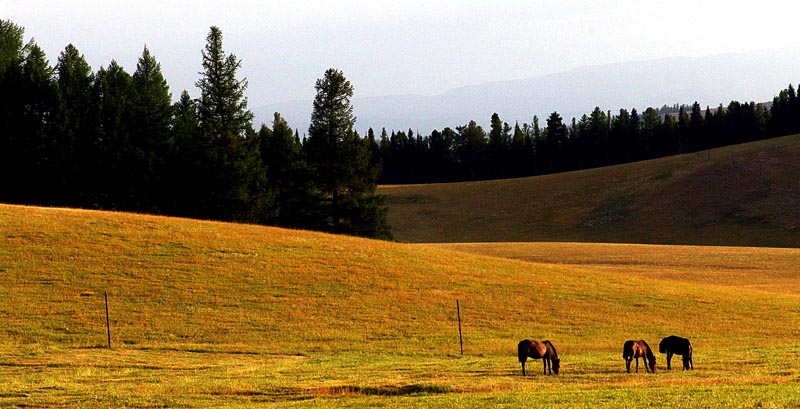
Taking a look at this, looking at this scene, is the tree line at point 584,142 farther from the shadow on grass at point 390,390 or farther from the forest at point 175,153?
the shadow on grass at point 390,390

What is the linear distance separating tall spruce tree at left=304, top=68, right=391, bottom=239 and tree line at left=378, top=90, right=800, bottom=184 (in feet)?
272

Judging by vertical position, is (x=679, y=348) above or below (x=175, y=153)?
below

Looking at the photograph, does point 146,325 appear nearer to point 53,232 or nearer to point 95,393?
point 95,393

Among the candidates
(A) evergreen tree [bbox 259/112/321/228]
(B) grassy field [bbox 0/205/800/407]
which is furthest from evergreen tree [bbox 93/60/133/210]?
(B) grassy field [bbox 0/205/800/407]

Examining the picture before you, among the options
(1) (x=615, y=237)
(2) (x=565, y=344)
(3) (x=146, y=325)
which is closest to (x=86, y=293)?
(3) (x=146, y=325)

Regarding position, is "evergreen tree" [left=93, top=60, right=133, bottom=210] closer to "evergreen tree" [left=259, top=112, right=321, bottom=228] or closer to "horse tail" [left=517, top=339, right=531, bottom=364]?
"evergreen tree" [left=259, top=112, right=321, bottom=228]

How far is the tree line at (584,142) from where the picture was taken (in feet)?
521

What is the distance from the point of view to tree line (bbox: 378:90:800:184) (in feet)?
521

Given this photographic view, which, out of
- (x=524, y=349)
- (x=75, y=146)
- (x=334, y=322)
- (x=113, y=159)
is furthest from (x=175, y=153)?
(x=524, y=349)

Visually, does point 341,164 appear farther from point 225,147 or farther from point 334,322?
point 334,322

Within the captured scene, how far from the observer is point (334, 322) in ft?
112

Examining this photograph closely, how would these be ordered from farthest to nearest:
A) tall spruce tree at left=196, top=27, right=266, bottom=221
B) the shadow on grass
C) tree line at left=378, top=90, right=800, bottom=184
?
1. tree line at left=378, top=90, right=800, bottom=184
2. tall spruce tree at left=196, top=27, right=266, bottom=221
3. the shadow on grass

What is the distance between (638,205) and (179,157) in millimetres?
68766

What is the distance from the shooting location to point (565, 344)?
31.1m
